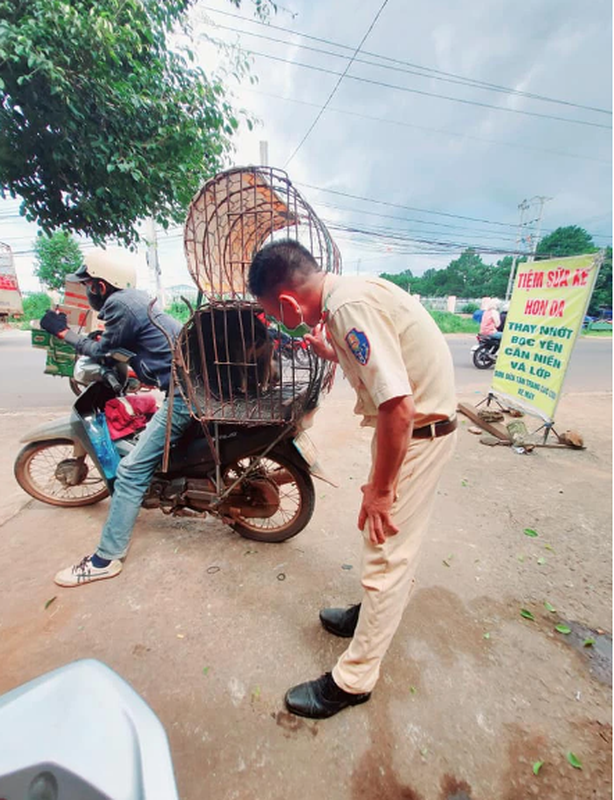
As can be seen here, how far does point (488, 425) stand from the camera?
14.3 feet

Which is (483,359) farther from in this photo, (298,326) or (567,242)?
(567,242)

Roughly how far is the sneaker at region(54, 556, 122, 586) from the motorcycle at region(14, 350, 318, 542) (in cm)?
41

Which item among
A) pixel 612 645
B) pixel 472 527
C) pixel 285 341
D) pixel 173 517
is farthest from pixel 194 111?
pixel 612 645

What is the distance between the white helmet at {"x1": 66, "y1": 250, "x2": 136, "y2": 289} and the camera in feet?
7.12

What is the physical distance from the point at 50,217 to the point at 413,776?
4.95 m

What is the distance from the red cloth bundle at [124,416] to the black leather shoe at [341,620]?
1.63 meters

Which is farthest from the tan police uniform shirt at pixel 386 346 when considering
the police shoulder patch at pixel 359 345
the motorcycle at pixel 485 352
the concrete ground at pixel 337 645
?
the motorcycle at pixel 485 352

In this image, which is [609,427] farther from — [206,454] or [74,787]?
[74,787]

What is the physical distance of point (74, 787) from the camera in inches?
23.0

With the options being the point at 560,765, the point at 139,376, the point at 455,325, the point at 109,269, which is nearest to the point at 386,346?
the point at 560,765

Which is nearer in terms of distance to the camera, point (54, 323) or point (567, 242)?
point (54, 323)

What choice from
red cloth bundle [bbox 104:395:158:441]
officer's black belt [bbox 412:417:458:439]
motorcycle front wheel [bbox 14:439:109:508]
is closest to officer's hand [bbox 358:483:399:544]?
officer's black belt [bbox 412:417:458:439]

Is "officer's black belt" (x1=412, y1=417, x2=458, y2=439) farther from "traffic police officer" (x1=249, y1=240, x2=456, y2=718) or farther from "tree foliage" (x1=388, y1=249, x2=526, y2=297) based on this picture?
"tree foliage" (x1=388, y1=249, x2=526, y2=297)

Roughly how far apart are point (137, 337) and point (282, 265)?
1.31 metres
